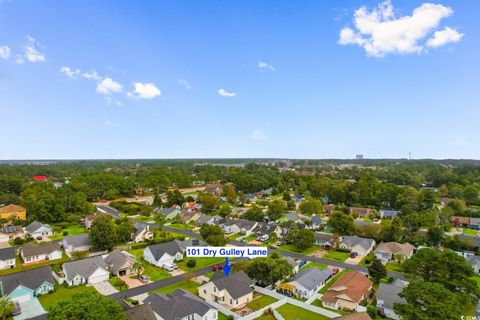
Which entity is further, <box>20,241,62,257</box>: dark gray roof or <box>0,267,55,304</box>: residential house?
<box>20,241,62,257</box>: dark gray roof

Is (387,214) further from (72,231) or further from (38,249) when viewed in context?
(38,249)

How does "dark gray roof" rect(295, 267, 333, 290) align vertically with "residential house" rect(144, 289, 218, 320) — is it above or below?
below

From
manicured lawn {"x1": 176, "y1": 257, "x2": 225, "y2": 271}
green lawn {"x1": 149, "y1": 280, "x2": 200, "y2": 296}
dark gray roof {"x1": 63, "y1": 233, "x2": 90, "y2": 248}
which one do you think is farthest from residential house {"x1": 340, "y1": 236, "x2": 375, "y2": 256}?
dark gray roof {"x1": 63, "y1": 233, "x2": 90, "y2": 248}

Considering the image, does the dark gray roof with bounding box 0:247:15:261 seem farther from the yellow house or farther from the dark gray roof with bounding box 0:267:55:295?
the yellow house

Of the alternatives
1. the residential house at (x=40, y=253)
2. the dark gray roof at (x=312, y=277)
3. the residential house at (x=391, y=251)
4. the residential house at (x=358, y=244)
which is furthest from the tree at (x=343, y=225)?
the residential house at (x=40, y=253)

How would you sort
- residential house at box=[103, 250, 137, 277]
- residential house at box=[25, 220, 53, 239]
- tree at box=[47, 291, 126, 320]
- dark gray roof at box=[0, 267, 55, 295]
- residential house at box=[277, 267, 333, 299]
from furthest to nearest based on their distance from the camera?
residential house at box=[25, 220, 53, 239]
residential house at box=[103, 250, 137, 277]
residential house at box=[277, 267, 333, 299]
dark gray roof at box=[0, 267, 55, 295]
tree at box=[47, 291, 126, 320]

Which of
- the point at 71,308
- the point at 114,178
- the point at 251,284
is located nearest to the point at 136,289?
the point at 251,284

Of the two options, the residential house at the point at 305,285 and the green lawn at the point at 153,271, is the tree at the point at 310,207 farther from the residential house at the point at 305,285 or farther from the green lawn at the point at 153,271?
the green lawn at the point at 153,271
